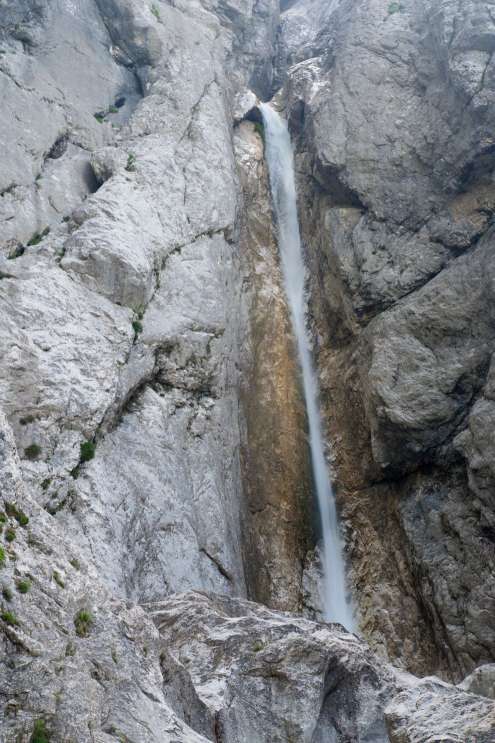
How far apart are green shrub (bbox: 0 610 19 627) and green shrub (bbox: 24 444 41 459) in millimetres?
6496

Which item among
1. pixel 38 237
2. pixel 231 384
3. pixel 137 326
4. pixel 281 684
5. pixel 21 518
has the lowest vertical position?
pixel 281 684

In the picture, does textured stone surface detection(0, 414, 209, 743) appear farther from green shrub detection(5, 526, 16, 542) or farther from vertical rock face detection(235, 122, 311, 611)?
vertical rock face detection(235, 122, 311, 611)

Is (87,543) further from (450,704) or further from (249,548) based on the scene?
(450,704)

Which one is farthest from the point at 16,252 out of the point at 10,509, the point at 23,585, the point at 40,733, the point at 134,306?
the point at 40,733

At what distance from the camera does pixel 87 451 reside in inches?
529

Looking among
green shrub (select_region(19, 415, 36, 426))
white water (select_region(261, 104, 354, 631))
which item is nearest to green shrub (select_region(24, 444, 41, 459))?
green shrub (select_region(19, 415, 36, 426))

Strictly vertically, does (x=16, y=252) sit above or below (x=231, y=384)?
above

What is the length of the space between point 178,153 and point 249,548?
13.3m

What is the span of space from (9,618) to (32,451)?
6.64m

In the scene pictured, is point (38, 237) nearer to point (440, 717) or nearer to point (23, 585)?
point (23, 585)

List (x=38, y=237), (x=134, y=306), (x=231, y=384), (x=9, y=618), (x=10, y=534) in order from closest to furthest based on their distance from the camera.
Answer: (x=9, y=618) < (x=10, y=534) < (x=134, y=306) < (x=38, y=237) < (x=231, y=384)

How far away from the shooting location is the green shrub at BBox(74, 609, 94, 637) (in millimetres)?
6961

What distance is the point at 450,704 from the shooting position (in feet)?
25.7

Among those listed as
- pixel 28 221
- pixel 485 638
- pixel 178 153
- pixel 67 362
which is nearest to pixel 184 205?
pixel 178 153
